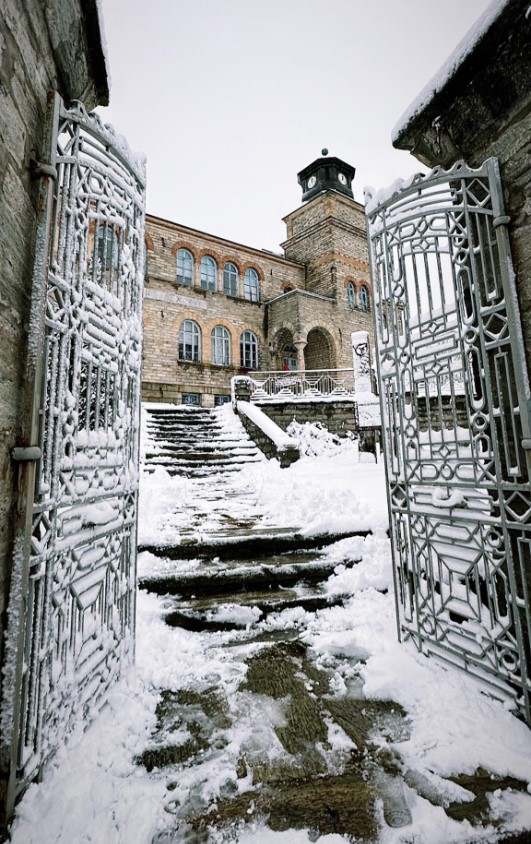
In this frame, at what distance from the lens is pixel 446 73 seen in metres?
2.37

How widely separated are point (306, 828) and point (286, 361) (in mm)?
19807

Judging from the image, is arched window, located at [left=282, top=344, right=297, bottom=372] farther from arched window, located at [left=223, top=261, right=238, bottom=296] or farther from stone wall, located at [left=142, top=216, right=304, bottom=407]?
arched window, located at [left=223, top=261, right=238, bottom=296]

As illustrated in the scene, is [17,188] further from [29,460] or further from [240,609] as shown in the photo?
[240,609]

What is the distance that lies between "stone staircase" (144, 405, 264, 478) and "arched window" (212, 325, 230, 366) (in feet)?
25.6

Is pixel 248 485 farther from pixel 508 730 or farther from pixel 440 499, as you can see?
pixel 508 730

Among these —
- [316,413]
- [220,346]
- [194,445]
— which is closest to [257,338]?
[220,346]

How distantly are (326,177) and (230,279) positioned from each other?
34.9ft

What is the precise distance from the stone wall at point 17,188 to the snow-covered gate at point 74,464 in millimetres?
49

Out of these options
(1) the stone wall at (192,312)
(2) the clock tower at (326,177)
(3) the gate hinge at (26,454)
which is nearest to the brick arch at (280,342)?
(1) the stone wall at (192,312)

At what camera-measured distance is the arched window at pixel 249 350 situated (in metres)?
19.1

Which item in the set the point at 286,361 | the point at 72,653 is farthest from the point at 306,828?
the point at 286,361

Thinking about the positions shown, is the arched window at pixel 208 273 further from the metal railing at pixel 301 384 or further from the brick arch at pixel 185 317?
the metal railing at pixel 301 384

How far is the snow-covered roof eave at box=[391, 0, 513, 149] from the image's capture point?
2057 mm

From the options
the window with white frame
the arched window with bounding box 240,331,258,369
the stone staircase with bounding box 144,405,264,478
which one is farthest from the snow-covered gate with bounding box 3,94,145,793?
the arched window with bounding box 240,331,258,369
